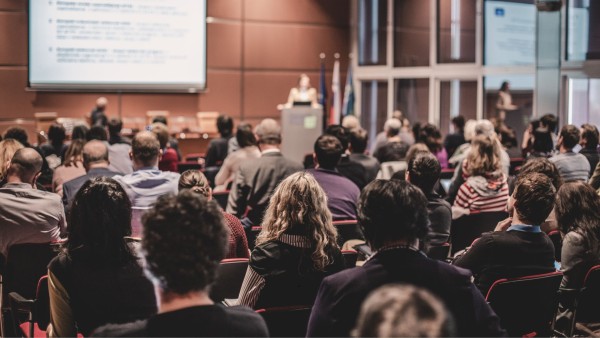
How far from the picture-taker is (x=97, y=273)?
101 inches

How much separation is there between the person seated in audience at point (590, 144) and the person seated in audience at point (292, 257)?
4.57m

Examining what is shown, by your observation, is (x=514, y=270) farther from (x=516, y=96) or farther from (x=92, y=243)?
(x=516, y=96)

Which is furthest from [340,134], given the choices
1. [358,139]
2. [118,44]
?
[118,44]

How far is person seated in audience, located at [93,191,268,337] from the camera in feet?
5.70

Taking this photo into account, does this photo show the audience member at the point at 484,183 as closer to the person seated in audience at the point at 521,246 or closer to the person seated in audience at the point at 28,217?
the person seated in audience at the point at 521,246

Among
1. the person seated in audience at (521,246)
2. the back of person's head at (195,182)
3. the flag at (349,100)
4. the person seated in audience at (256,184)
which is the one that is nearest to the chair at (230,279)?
the back of person's head at (195,182)

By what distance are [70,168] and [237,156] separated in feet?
4.91

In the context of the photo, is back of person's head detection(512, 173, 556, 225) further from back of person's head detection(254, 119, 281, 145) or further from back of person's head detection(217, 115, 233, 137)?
back of person's head detection(217, 115, 233, 137)

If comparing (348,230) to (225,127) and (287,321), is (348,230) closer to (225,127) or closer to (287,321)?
(287,321)

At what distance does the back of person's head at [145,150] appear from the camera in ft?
16.8

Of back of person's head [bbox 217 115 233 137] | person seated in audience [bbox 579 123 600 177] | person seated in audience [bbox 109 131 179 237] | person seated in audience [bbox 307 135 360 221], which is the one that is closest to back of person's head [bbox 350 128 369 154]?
person seated in audience [bbox 307 135 360 221]

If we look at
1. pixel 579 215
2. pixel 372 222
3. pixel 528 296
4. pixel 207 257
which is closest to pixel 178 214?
pixel 207 257

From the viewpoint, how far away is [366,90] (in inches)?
579

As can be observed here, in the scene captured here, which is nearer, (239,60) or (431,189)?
(431,189)
